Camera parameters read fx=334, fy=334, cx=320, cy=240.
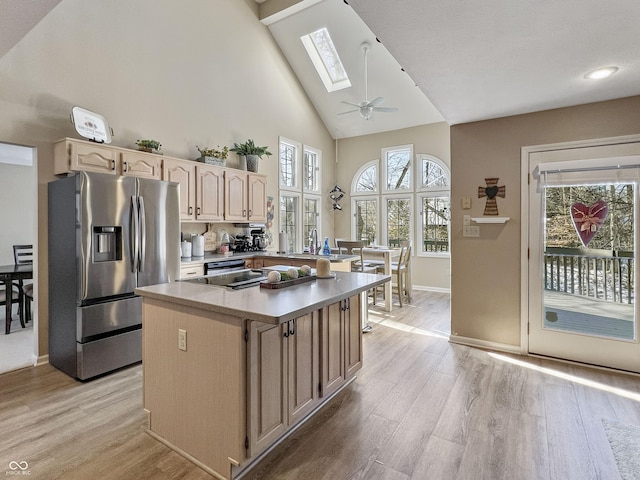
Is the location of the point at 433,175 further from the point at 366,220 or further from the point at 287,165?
the point at 287,165

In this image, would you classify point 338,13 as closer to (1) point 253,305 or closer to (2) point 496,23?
(2) point 496,23

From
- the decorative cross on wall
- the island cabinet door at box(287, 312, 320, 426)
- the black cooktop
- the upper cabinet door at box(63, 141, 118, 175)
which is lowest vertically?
the island cabinet door at box(287, 312, 320, 426)

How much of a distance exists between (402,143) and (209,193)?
14.3ft

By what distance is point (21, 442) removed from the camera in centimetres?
202

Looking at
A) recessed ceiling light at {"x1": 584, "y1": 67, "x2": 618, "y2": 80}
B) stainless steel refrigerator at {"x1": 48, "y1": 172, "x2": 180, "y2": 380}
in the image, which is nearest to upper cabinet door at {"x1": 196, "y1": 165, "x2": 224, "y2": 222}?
stainless steel refrigerator at {"x1": 48, "y1": 172, "x2": 180, "y2": 380}

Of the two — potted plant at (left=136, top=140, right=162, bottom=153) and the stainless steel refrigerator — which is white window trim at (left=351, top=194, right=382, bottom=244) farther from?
the stainless steel refrigerator

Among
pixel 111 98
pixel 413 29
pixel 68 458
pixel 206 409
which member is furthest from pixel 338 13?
pixel 68 458

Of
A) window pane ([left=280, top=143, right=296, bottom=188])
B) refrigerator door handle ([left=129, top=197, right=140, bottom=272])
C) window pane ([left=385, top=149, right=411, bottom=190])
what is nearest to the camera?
refrigerator door handle ([left=129, top=197, right=140, bottom=272])

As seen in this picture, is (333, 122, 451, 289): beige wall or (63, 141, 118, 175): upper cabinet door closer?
(63, 141, 118, 175): upper cabinet door

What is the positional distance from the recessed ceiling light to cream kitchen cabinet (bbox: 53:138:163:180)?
4.14m

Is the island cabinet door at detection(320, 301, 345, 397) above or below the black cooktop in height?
below

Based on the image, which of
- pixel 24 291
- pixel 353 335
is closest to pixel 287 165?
pixel 24 291

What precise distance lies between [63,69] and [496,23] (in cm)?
394

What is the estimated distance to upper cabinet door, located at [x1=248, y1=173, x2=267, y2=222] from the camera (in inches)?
203
